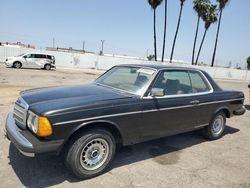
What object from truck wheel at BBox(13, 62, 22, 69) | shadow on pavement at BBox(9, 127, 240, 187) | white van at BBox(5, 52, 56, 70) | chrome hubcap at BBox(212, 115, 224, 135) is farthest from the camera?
truck wheel at BBox(13, 62, 22, 69)

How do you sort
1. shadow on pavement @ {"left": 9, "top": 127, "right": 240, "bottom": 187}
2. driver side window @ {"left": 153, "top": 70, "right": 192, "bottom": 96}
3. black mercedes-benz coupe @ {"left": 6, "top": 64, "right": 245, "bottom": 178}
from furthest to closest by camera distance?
driver side window @ {"left": 153, "top": 70, "right": 192, "bottom": 96}, shadow on pavement @ {"left": 9, "top": 127, "right": 240, "bottom": 187}, black mercedes-benz coupe @ {"left": 6, "top": 64, "right": 245, "bottom": 178}

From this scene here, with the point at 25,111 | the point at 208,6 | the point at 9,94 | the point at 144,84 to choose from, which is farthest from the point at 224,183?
the point at 208,6

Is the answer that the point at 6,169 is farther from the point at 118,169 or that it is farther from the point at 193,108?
the point at 193,108

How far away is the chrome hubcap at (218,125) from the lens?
17.6ft

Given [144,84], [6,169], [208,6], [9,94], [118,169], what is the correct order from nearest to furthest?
[6,169] < [118,169] < [144,84] < [9,94] < [208,6]

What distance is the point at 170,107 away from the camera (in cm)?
411

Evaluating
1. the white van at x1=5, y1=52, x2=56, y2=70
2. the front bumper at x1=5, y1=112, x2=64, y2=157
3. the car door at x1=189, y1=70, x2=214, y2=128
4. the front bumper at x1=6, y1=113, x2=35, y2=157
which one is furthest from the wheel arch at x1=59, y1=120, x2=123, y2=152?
the white van at x1=5, y1=52, x2=56, y2=70

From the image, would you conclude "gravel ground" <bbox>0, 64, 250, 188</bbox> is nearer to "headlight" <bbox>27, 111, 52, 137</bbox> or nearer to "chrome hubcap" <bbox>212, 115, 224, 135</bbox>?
"chrome hubcap" <bbox>212, 115, 224, 135</bbox>

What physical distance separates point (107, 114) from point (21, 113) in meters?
1.27

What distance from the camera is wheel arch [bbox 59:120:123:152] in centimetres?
311

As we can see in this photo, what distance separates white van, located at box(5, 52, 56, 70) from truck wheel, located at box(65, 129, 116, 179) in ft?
67.9

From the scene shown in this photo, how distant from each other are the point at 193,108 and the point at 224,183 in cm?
152

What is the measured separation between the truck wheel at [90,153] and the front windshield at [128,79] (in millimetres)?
948

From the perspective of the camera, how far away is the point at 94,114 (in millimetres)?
3191
